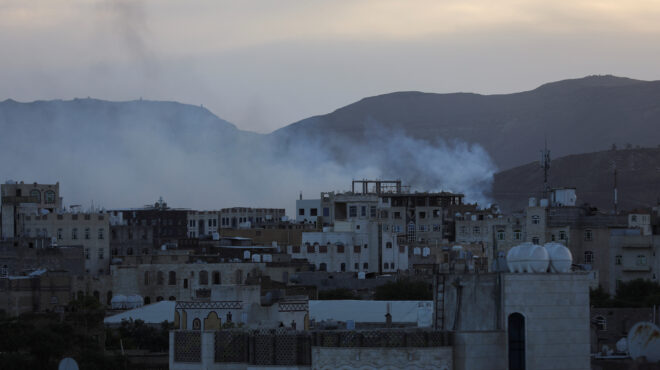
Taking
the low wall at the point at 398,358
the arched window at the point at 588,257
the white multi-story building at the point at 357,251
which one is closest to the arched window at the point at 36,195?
the white multi-story building at the point at 357,251

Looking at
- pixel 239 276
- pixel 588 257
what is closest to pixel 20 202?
pixel 239 276

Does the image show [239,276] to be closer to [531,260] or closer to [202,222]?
[202,222]

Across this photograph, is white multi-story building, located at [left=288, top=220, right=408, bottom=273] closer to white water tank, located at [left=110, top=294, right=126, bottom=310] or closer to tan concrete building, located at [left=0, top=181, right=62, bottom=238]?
tan concrete building, located at [left=0, top=181, right=62, bottom=238]

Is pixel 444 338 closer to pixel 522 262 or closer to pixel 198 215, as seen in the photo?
pixel 522 262

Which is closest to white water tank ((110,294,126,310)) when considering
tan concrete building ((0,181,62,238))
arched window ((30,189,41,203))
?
tan concrete building ((0,181,62,238))

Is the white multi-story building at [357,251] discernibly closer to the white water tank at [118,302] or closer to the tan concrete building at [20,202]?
the tan concrete building at [20,202]

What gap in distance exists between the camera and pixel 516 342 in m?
41.4

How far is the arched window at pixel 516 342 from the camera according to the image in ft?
136

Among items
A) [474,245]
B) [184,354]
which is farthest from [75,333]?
[474,245]

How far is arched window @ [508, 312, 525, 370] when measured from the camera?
4134cm

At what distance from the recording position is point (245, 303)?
5697cm

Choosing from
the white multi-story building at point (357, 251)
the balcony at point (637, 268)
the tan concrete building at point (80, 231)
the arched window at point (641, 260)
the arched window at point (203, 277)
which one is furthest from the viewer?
the white multi-story building at point (357, 251)

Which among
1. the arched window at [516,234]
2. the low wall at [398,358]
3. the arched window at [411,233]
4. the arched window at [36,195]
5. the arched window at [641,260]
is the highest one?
the arched window at [36,195]

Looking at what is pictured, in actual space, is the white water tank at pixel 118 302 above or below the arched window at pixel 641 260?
below
